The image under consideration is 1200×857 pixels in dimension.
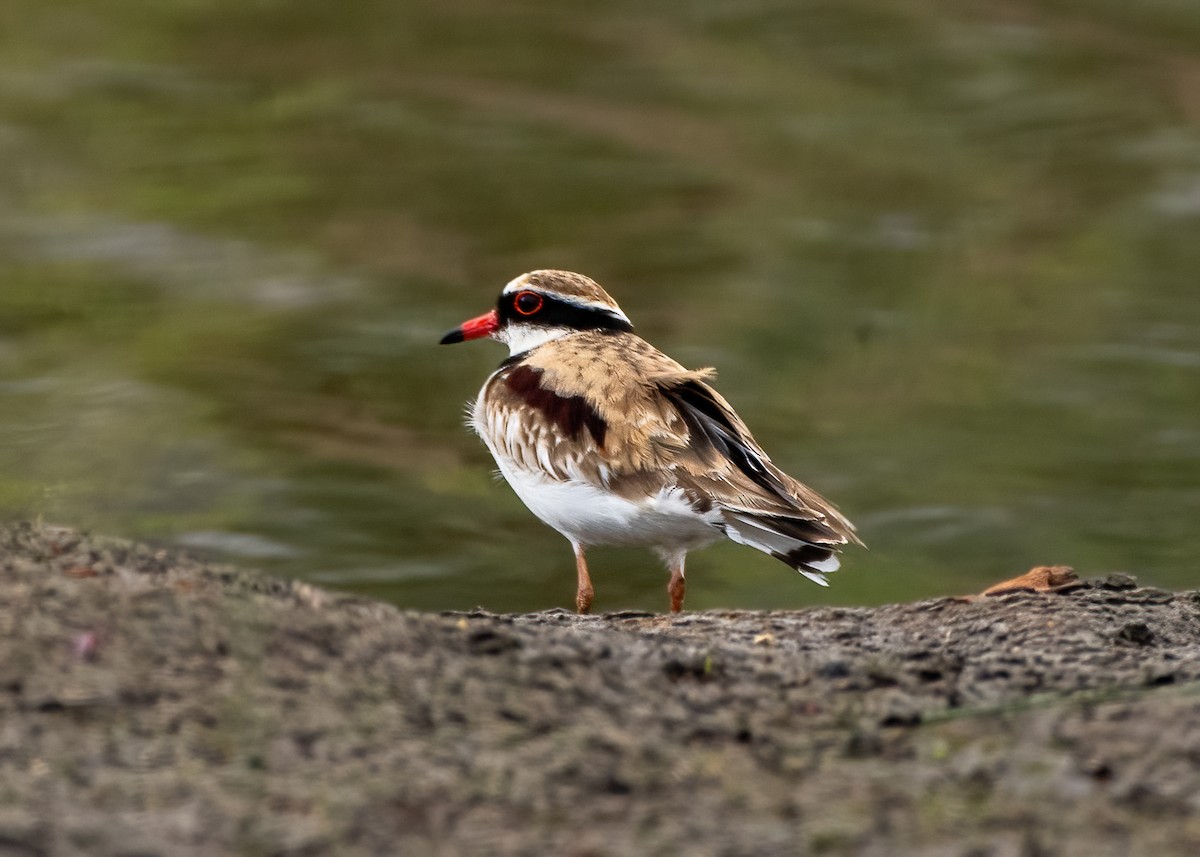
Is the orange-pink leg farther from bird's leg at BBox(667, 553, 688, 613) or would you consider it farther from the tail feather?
the tail feather

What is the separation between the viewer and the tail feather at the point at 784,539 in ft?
22.3

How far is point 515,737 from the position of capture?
14.2ft

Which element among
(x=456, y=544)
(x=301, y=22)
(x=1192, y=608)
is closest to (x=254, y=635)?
(x=1192, y=608)

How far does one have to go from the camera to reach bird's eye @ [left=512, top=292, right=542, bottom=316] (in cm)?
848

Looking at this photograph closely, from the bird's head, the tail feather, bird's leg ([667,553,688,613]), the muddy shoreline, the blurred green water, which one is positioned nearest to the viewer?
the muddy shoreline

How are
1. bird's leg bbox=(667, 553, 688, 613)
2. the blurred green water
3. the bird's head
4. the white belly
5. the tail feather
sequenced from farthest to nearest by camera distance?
the blurred green water < the bird's head < bird's leg bbox=(667, 553, 688, 613) < the white belly < the tail feather

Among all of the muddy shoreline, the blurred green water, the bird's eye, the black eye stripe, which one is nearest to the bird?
the black eye stripe

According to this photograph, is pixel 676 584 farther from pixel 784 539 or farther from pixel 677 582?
pixel 784 539

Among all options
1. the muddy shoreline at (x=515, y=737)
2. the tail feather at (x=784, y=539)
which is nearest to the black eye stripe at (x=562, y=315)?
the tail feather at (x=784, y=539)

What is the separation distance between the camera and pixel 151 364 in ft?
45.8

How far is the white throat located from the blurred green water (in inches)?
105

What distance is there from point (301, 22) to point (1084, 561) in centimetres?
1179

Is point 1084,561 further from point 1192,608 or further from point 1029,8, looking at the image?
point 1029,8

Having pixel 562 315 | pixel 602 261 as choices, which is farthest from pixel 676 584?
pixel 602 261
